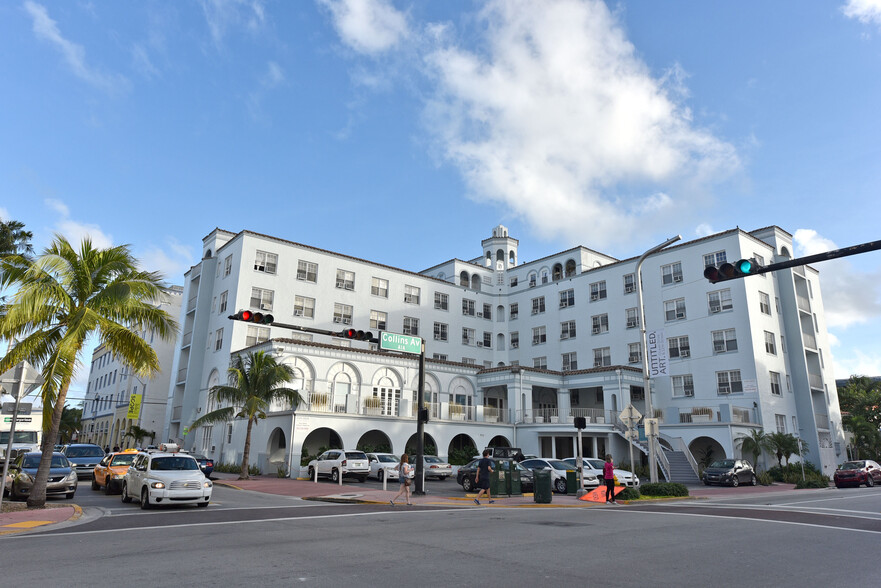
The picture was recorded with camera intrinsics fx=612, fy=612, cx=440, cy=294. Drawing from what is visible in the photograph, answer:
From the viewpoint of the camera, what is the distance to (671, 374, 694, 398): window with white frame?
42.2 m

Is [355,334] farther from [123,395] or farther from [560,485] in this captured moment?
[123,395]

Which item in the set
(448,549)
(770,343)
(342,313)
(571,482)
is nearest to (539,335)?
(342,313)

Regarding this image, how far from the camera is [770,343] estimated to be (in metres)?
41.5

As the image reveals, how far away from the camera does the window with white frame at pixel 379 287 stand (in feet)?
160

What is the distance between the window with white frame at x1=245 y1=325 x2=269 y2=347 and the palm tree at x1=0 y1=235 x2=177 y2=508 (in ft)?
76.2

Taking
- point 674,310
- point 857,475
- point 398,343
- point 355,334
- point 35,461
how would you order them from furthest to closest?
1. point 674,310
2. point 857,475
3. point 398,343
4. point 35,461
5. point 355,334

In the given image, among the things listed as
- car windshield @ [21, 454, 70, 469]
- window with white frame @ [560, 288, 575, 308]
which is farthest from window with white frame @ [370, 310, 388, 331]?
car windshield @ [21, 454, 70, 469]

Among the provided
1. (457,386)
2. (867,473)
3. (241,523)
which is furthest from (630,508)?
(457,386)

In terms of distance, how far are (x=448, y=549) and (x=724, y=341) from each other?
36609 millimetres

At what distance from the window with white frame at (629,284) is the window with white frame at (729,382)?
8.89m

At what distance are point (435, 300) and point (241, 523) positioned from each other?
130 ft

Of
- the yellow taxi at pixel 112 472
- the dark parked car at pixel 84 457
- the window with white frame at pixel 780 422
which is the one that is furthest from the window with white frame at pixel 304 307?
the window with white frame at pixel 780 422

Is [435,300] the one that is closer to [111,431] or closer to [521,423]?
[521,423]

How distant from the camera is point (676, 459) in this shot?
114ft
